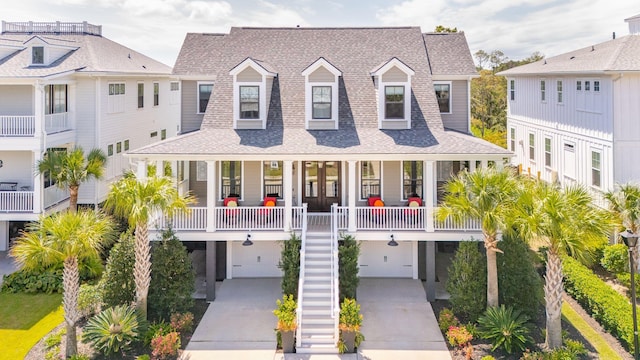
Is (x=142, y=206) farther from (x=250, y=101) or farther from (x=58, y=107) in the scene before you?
(x=58, y=107)

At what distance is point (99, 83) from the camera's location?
81.0 feet

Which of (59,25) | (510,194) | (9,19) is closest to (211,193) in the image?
(510,194)

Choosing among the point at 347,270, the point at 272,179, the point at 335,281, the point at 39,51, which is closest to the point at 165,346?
the point at 335,281

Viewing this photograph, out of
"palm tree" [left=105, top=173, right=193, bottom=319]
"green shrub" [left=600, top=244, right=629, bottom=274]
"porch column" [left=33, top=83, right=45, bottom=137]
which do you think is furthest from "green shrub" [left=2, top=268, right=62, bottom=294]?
"green shrub" [left=600, top=244, right=629, bottom=274]

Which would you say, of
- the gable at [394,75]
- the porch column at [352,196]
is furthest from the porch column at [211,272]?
the gable at [394,75]

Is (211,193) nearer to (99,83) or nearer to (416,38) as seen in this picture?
(99,83)

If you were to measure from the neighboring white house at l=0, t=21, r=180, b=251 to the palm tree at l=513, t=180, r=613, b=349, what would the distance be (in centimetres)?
1829

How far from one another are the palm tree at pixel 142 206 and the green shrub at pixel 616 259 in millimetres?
16375

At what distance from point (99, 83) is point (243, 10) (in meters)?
8.94

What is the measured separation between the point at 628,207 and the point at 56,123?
83.1ft

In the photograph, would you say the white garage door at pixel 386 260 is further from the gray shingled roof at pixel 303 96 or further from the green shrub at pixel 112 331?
the green shrub at pixel 112 331

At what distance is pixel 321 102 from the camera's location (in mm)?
21234

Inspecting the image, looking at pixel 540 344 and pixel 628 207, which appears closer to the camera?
pixel 540 344

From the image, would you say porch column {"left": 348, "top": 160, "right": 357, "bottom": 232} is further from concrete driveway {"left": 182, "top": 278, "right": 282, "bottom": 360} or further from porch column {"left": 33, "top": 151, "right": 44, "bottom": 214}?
porch column {"left": 33, "top": 151, "right": 44, "bottom": 214}
